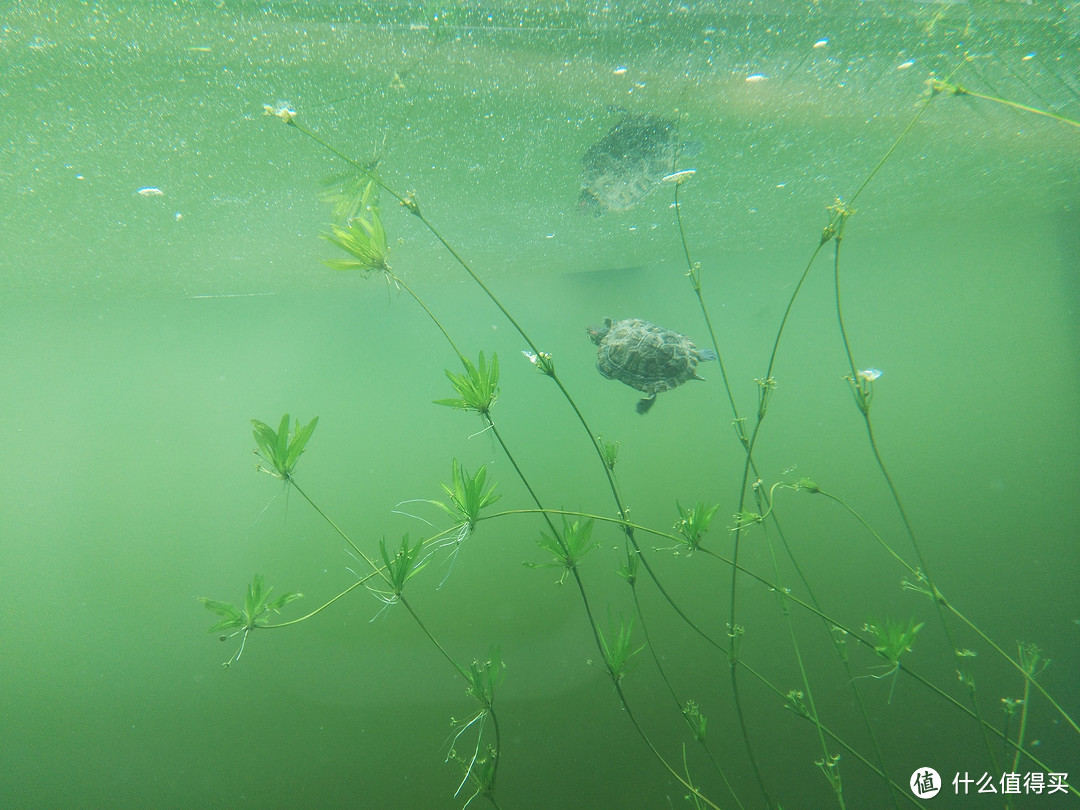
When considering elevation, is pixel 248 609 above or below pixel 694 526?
below

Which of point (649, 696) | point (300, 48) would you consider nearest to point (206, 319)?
point (300, 48)

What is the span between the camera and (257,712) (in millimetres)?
6242

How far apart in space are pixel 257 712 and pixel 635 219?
9.00 meters

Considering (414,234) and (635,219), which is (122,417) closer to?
(414,234)

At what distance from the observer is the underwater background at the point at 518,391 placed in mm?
3559

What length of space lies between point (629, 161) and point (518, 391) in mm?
5842

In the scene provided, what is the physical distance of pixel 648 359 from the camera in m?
5.17

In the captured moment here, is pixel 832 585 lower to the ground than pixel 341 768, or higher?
higher

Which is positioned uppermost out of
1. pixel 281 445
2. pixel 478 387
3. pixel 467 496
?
pixel 478 387

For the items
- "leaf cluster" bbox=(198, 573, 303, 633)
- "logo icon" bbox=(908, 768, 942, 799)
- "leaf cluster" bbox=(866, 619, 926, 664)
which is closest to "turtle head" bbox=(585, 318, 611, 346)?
"leaf cluster" bbox=(866, 619, 926, 664)

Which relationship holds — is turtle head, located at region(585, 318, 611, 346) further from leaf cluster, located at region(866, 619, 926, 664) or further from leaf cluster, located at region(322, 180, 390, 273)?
leaf cluster, located at region(866, 619, 926, 664)

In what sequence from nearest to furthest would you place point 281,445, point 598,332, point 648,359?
1. point 281,445
2. point 648,359
3. point 598,332

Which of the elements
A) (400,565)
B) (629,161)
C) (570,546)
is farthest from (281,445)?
(629,161)

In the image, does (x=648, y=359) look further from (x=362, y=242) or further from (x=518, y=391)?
(x=518, y=391)
